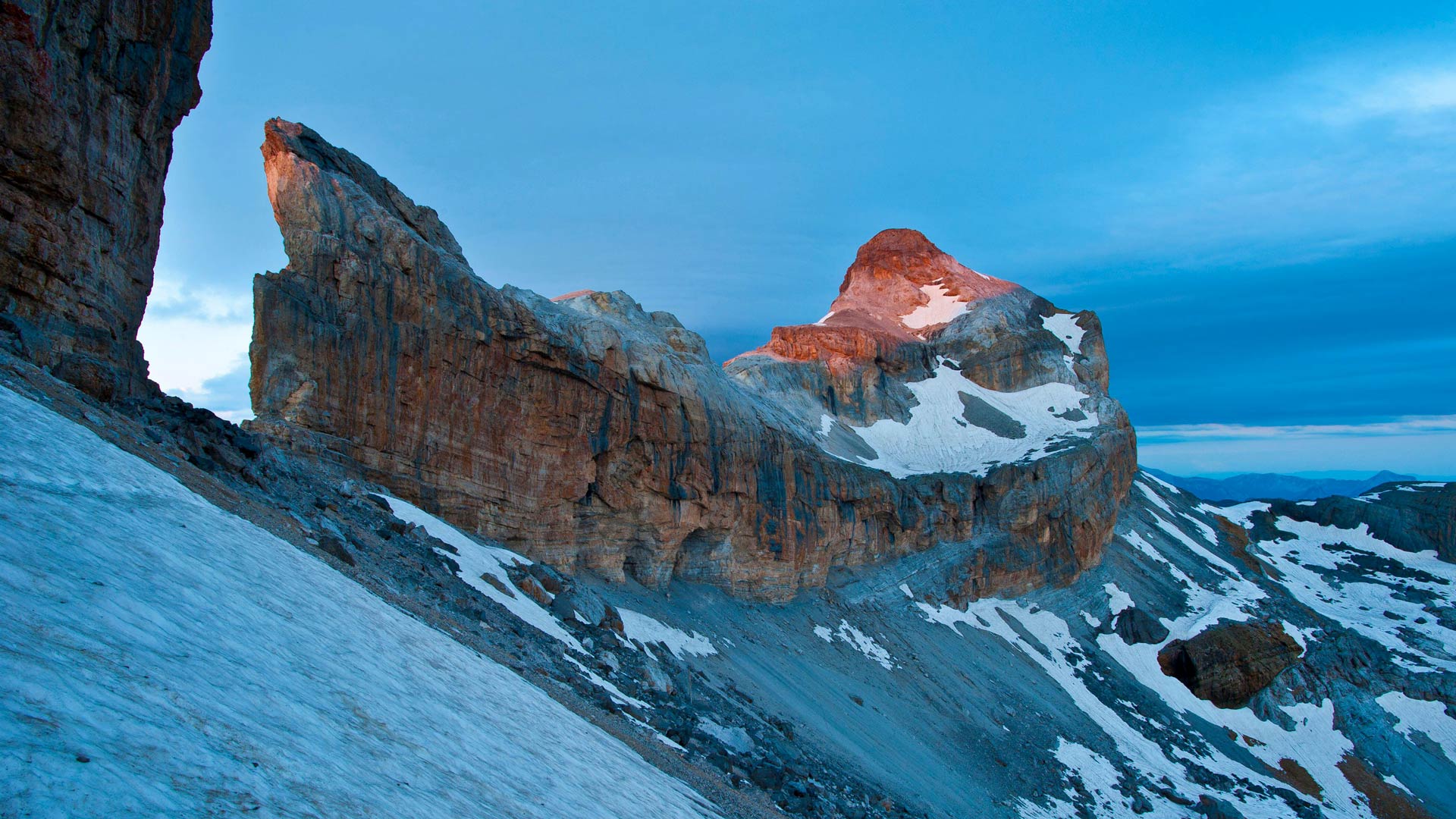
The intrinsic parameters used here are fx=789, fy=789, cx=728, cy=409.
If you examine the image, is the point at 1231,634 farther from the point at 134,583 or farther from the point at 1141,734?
the point at 134,583

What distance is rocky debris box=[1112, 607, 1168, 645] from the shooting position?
5566cm

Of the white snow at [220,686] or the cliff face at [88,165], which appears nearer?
the white snow at [220,686]

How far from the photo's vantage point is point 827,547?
158 ft

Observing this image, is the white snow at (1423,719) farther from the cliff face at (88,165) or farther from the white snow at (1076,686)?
the cliff face at (88,165)

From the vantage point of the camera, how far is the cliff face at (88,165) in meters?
15.2

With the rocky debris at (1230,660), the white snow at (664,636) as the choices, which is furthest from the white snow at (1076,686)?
the white snow at (664,636)

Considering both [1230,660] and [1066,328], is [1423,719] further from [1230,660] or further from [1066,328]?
[1066,328]

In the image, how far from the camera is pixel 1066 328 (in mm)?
87812

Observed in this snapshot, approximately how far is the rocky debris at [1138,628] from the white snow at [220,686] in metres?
53.2

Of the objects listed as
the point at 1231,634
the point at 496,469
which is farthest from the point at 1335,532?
the point at 496,469

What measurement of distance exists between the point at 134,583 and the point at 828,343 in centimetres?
7128

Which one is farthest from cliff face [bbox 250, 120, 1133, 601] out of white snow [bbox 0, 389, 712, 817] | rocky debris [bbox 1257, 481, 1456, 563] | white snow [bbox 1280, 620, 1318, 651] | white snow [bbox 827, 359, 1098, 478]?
rocky debris [bbox 1257, 481, 1456, 563]

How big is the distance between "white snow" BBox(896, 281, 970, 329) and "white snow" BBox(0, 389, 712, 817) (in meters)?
82.0

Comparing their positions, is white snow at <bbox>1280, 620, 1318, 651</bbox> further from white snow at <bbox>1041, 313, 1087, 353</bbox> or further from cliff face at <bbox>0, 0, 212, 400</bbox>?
cliff face at <bbox>0, 0, 212, 400</bbox>
